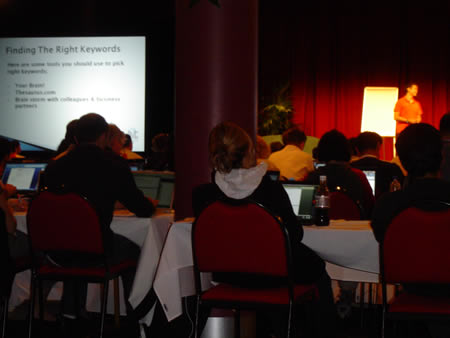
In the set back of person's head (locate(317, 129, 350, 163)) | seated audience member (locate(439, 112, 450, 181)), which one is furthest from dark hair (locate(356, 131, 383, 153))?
seated audience member (locate(439, 112, 450, 181))

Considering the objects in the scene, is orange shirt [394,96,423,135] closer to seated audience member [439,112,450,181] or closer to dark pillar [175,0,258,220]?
seated audience member [439,112,450,181]

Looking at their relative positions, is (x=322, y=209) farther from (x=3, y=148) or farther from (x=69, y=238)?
(x=3, y=148)

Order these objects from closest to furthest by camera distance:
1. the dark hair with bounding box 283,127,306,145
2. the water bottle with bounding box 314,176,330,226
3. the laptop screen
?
the water bottle with bounding box 314,176,330,226
the laptop screen
the dark hair with bounding box 283,127,306,145

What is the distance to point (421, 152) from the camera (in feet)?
8.96

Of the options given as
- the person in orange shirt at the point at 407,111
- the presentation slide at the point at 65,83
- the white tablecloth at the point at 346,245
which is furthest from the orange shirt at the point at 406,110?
the white tablecloth at the point at 346,245

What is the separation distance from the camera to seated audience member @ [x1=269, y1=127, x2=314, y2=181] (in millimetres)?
6043

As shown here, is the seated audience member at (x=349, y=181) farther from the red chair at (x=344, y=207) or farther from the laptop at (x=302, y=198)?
the laptop at (x=302, y=198)

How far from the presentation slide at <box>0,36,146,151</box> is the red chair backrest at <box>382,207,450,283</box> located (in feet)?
14.1

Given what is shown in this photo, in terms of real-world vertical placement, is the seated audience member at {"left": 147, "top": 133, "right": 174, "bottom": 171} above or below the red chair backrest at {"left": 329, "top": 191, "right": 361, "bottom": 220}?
above

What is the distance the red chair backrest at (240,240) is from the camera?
268 cm

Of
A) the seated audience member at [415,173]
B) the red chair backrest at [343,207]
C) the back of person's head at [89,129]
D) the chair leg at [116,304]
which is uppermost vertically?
the back of person's head at [89,129]

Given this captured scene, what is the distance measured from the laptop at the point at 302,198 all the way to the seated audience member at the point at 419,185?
0.71 metres

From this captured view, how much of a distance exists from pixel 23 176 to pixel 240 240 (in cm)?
253

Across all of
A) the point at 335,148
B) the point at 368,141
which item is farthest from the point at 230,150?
the point at 368,141
